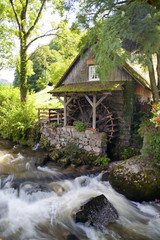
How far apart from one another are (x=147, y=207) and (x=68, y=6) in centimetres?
842

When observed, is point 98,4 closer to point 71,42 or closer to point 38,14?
point 71,42

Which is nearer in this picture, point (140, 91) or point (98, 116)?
point (140, 91)

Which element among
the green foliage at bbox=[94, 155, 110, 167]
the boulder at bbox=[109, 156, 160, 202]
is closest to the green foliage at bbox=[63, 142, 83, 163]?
the green foliage at bbox=[94, 155, 110, 167]

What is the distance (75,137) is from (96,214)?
482cm

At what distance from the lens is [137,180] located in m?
5.77

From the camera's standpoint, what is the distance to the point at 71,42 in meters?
13.3

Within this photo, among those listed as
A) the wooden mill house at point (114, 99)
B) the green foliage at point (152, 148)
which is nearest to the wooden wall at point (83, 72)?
the wooden mill house at point (114, 99)

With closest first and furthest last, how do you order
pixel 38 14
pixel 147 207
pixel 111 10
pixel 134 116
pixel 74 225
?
pixel 74 225 < pixel 147 207 < pixel 111 10 < pixel 134 116 < pixel 38 14

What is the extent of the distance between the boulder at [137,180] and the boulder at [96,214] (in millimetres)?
1111

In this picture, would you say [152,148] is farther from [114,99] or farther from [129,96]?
[114,99]

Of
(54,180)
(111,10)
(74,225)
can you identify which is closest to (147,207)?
(74,225)

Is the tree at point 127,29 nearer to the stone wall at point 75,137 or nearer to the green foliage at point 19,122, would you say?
the stone wall at point 75,137

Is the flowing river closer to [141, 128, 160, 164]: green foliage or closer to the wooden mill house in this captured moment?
[141, 128, 160, 164]: green foliage

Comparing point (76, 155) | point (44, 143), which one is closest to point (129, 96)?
point (76, 155)
